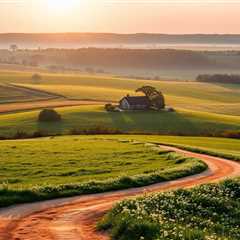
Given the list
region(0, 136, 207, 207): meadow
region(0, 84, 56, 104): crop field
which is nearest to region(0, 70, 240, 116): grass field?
region(0, 84, 56, 104): crop field

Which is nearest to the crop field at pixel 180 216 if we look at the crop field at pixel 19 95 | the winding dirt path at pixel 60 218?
the winding dirt path at pixel 60 218

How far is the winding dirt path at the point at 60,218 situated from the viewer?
1909cm

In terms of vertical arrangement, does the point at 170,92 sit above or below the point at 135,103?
above

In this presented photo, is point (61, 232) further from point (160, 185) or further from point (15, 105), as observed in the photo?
point (15, 105)

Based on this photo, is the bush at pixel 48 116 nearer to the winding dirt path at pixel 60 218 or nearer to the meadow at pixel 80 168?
the meadow at pixel 80 168

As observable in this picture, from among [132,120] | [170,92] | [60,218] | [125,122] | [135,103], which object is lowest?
[125,122]

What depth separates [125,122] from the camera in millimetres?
97812

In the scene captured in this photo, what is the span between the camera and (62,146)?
5322 centimetres

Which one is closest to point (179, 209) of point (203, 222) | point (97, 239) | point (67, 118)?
point (203, 222)

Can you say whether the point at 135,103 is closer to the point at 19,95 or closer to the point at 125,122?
the point at 125,122

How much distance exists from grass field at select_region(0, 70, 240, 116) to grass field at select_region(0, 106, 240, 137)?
26.7 meters

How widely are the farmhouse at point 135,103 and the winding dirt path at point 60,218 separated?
8283cm

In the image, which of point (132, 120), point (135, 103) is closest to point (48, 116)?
point (132, 120)

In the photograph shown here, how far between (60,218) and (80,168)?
15.4 metres
